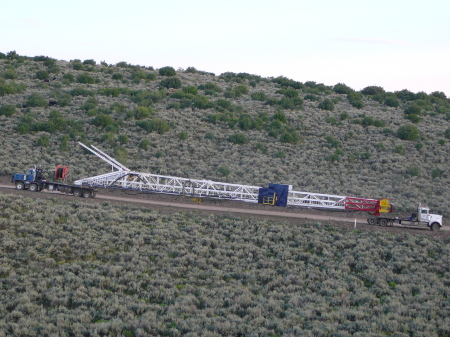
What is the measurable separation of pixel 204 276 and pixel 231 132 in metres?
36.5

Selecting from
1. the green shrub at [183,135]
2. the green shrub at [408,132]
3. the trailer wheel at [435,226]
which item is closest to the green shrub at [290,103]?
the green shrub at [408,132]

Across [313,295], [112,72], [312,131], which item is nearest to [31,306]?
[313,295]

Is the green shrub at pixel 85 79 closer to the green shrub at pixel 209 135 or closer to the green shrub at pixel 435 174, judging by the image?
the green shrub at pixel 209 135

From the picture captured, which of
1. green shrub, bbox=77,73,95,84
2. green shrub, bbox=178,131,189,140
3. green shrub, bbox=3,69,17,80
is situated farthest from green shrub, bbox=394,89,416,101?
green shrub, bbox=3,69,17,80

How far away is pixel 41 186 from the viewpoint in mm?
Answer: 37656

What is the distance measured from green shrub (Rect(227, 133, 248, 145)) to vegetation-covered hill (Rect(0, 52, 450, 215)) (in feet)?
0.35

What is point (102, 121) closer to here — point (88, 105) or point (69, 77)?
point (88, 105)

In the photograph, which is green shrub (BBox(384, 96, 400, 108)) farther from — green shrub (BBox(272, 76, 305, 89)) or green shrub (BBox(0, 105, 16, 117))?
green shrub (BBox(0, 105, 16, 117))

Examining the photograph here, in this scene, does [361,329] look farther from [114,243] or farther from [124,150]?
[124,150]

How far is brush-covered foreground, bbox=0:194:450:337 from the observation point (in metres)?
17.5

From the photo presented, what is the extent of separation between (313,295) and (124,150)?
33.7m

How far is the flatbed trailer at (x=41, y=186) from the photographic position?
36656 mm

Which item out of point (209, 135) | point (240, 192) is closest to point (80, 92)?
point (209, 135)

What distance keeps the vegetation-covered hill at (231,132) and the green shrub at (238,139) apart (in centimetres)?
11
